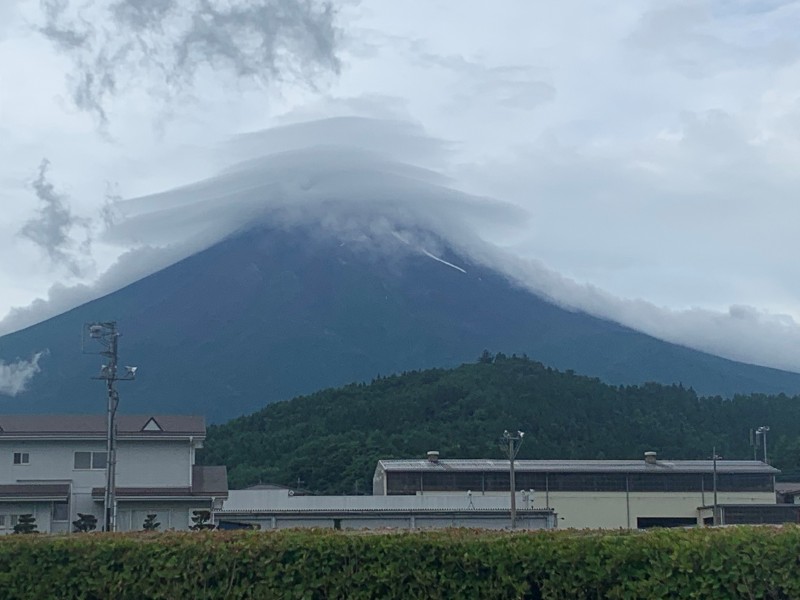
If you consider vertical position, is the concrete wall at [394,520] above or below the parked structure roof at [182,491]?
below

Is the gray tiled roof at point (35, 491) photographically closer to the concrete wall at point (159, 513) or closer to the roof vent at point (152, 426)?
the concrete wall at point (159, 513)

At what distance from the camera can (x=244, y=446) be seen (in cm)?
7481

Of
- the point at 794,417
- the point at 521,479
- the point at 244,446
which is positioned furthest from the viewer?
the point at 794,417

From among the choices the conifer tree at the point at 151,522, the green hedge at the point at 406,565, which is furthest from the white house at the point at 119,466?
the green hedge at the point at 406,565

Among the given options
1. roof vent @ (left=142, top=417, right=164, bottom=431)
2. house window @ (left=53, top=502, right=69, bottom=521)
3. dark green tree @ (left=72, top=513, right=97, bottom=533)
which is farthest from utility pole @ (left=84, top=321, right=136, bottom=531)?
house window @ (left=53, top=502, right=69, bottom=521)

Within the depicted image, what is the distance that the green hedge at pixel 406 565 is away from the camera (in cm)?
1121

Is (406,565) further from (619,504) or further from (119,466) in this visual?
(619,504)

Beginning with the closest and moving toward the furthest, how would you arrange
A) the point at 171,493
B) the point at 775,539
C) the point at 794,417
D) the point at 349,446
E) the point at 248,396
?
the point at 775,539 → the point at 171,493 → the point at 349,446 → the point at 794,417 → the point at 248,396

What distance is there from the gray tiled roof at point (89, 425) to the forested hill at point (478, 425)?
26.0 m

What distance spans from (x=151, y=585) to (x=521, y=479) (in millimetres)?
46834

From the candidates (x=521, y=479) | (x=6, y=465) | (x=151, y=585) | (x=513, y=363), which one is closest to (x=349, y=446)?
(x=521, y=479)

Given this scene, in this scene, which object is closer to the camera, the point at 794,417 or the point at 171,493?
the point at 171,493

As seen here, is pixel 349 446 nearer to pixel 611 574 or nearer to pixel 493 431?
pixel 493 431

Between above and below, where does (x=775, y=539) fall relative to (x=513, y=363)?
below
